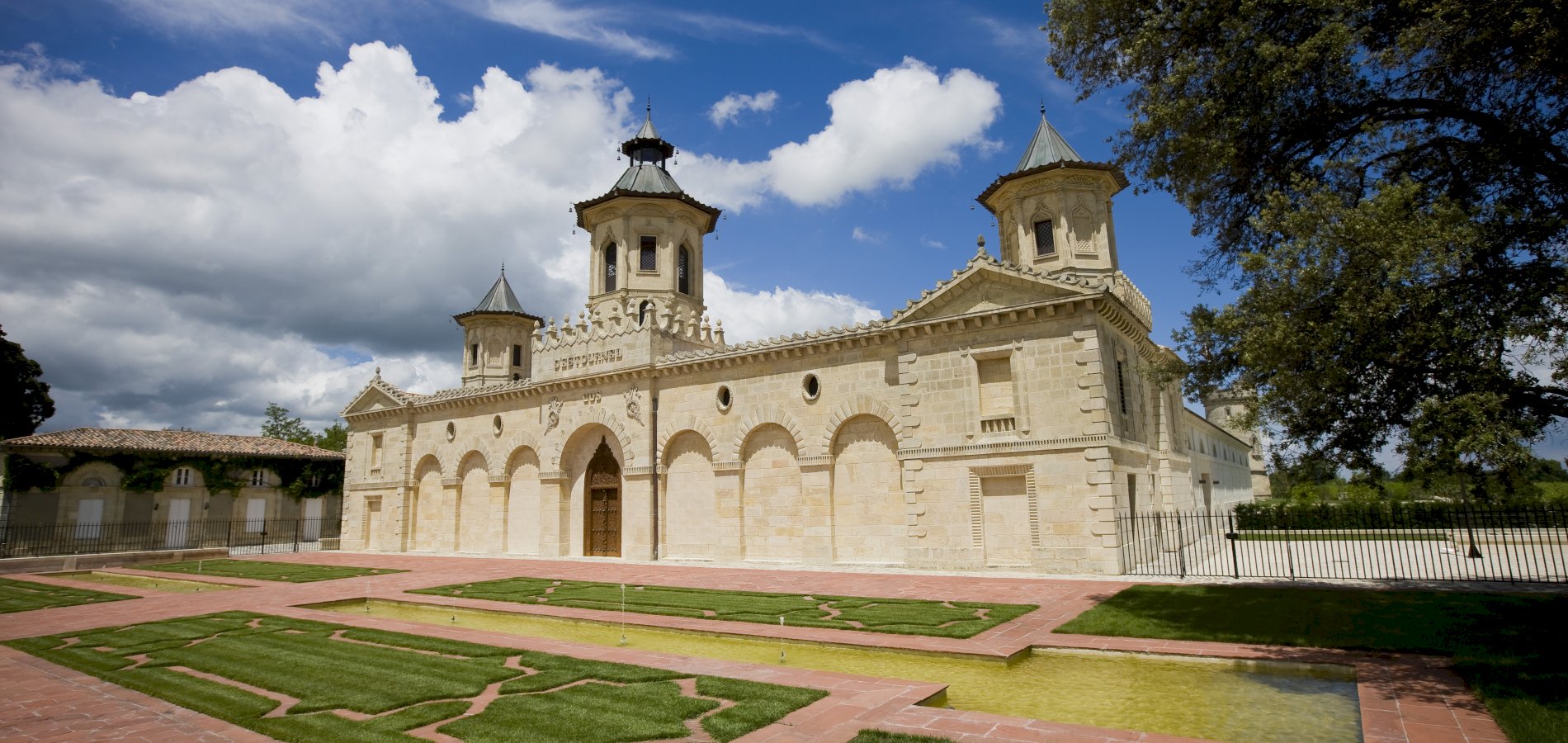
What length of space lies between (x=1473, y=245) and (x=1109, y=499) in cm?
1013

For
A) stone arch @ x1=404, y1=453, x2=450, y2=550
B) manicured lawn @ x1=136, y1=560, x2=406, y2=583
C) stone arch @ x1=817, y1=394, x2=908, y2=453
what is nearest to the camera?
stone arch @ x1=817, y1=394, x2=908, y2=453

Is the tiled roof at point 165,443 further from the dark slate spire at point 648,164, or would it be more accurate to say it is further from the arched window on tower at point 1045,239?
the arched window on tower at point 1045,239

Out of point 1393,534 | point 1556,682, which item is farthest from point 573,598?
point 1393,534

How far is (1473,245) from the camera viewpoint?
28.5 ft

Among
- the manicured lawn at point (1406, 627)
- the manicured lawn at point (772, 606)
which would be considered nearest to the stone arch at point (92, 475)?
the manicured lawn at point (772, 606)

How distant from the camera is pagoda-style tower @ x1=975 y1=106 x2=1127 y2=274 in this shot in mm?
24469

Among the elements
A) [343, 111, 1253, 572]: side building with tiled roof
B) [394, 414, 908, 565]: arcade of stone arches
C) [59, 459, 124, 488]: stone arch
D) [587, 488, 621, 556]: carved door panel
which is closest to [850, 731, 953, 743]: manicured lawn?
[343, 111, 1253, 572]: side building with tiled roof

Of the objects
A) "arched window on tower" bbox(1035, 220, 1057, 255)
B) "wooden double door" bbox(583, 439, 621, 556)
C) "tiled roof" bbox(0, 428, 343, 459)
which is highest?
"arched window on tower" bbox(1035, 220, 1057, 255)

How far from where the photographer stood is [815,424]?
900 inches

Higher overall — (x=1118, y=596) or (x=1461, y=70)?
(x=1461, y=70)

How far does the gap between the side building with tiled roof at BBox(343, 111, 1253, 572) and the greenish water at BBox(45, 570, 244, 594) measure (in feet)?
34.1

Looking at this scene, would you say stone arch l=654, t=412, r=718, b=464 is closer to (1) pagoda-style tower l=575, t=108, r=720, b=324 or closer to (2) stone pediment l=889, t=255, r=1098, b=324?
(1) pagoda-style tower l=575, t=108, r=720, b=324

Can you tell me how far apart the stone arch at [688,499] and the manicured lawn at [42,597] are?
13.8 m

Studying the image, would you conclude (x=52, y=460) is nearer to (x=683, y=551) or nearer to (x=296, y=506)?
(x=296, y=506)
